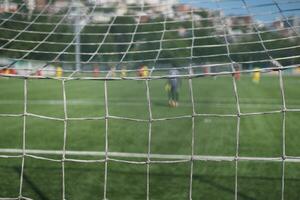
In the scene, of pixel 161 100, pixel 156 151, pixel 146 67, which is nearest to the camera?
pixel 146 67

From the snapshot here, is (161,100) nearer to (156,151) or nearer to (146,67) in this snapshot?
(156,151)

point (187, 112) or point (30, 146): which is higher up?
point (187, 112)

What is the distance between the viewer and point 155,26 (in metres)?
5.73

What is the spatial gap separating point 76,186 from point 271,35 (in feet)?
9.94

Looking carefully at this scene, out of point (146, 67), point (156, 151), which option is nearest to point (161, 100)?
point (156, 151)

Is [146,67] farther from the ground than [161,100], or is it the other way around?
[161,100]

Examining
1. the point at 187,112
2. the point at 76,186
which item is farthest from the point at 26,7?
the point at 187,112

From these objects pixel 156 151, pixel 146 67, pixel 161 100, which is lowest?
pixel 156 151

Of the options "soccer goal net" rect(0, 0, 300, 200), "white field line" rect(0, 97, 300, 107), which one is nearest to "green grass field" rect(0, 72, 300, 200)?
"soccer goal net" rect(0, 0, 300, 200)

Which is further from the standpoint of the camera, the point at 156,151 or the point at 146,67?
the point at 156,151

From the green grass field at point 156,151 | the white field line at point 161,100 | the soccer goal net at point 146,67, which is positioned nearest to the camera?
the soccer goal net at point 146,67

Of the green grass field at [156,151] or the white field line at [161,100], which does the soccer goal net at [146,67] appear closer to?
the green grass field at [156,151]

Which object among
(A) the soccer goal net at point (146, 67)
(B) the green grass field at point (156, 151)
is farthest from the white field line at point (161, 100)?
(A) the soccer goal net at point (146, 67)

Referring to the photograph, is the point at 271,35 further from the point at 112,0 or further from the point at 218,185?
the point at 112,0
